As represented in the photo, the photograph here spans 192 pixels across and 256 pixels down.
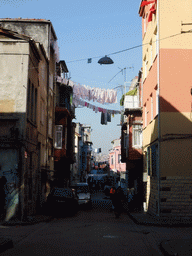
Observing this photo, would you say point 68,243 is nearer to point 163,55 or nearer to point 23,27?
point 163,55

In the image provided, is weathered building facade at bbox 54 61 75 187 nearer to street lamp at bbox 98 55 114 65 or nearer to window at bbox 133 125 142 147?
window at bbox 133 125 142 147

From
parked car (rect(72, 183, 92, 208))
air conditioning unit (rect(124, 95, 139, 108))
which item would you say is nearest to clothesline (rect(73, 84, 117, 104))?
air conditioning unit (rect(124, 95, 139, 108))

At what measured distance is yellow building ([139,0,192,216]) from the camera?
2097 centimetres

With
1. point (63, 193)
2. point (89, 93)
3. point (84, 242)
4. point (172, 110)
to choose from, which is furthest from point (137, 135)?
point (84, 242)

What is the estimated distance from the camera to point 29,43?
20.8m

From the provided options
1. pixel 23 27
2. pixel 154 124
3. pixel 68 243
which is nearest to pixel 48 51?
pixel 23 27

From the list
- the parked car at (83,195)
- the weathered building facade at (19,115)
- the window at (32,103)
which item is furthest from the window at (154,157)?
the parked car at (83,195)

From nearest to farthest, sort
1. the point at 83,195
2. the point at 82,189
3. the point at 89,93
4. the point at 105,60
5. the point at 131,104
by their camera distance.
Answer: the point at 105,60
the point at 89,93
the point at 131,104
the point at 83,195
the point at 82,189

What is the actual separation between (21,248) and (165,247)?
374 centimetres

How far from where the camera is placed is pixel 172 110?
70.9 ft

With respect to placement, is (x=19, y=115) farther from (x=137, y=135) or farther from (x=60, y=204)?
(x=137, y=135)

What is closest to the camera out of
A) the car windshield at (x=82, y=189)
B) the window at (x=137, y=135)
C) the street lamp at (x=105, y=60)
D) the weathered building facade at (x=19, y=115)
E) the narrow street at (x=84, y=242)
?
the narrow street at (x=84, y=242)

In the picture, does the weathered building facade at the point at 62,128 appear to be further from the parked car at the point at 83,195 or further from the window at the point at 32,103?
the window at the point at 32,103

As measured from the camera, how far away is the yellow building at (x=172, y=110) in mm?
20969
